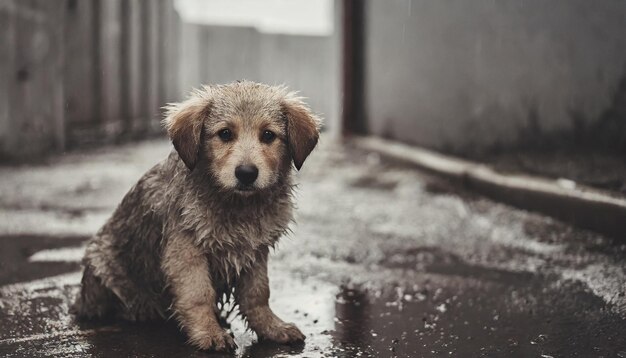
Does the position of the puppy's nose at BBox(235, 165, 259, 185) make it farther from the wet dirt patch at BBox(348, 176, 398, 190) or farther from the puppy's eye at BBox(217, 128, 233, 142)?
the wet dirt patch at BBox(348, 176, 398, 190)

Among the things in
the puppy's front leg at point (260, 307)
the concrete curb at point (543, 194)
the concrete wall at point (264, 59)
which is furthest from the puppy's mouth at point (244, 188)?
the concrete wall at point (264, 59)

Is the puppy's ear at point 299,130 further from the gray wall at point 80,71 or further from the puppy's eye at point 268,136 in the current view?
the gray wall at point 80,71

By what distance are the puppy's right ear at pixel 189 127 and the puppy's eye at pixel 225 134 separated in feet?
0.28

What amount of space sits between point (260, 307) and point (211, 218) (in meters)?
0.45

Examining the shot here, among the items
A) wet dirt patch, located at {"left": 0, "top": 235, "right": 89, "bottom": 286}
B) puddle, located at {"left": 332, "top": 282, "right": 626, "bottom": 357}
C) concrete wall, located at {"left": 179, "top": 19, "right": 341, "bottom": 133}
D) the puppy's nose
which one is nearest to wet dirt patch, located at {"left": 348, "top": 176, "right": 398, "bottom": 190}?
wet dirt patch, located at {"left": 0, "top": 235, "right": 89, "bottom": 286}

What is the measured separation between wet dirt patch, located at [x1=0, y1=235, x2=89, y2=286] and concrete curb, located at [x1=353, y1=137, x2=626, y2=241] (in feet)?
11.3

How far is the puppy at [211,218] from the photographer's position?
9.91 feet

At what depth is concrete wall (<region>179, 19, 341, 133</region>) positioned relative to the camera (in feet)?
80.5

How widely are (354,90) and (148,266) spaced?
10418 millimetres

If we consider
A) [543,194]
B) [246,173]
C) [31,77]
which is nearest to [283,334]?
[246,173]

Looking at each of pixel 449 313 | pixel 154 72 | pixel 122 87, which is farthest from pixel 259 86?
pixel 154 72

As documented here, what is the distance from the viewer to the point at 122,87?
15281 mm

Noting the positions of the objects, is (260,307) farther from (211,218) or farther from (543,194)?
(543,194)

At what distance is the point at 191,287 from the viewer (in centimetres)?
303
